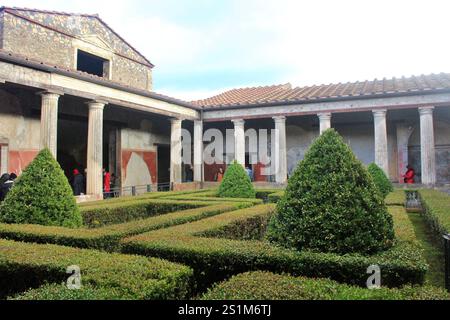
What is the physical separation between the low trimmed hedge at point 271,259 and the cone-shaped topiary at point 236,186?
685cm

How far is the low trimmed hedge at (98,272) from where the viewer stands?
9.38 feet

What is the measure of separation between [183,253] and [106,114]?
13.9 m

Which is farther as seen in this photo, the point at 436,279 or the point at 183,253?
the point at 436,279

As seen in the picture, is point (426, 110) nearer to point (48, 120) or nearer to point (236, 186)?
point (236, 186)

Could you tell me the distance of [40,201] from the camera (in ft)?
19.5

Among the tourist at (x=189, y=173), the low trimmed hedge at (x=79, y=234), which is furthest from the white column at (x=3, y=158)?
the tourist at (x=189, y=173)

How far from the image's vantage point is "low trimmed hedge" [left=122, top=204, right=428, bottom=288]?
128 inches

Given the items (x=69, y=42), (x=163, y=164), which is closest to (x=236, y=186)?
(x=69, y=42)

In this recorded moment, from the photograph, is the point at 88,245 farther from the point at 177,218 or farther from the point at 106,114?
the point at 106,114

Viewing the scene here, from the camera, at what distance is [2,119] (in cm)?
1212

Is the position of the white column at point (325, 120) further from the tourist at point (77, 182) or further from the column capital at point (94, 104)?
the tourist at point (77, 182)
